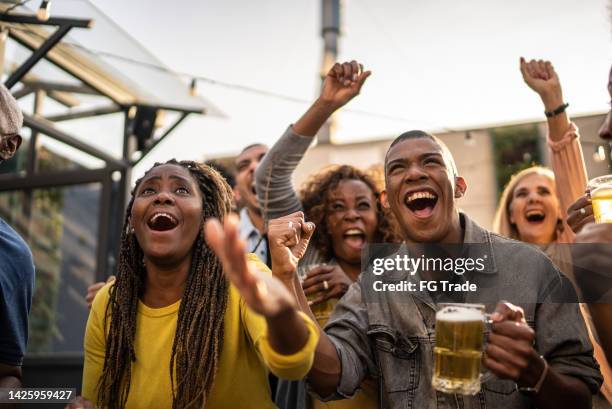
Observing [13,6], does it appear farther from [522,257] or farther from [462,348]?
[462,348]

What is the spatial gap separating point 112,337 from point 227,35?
10.8 ft

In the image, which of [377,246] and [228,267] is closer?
[228,267]

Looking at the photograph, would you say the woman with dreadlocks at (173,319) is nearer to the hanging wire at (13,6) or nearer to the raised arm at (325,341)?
the raised arm at (325,341)

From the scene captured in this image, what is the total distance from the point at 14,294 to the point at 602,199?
231cm

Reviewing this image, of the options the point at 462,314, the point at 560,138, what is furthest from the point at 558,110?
the point at 462,314

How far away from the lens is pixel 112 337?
7.54 feet

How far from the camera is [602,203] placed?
2.17m

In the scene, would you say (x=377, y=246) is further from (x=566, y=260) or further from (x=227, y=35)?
(x=227, y=35)

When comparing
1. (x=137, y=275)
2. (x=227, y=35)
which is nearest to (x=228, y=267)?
(x=137, y=275)

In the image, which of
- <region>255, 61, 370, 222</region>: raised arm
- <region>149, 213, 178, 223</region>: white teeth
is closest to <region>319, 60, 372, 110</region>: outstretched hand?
<region>255, 61, 370, 222</region>: raised arm

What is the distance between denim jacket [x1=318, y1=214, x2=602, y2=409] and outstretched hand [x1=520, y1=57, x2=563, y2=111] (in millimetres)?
948

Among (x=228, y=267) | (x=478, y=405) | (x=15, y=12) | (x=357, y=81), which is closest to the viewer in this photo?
(x=228, y=267)

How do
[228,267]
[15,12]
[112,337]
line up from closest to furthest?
1. [228,267]
2. [112,337]
3. [15,12]

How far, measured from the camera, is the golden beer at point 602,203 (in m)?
2.13
